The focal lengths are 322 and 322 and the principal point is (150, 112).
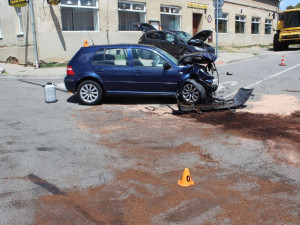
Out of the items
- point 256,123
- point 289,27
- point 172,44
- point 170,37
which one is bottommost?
point 256,123

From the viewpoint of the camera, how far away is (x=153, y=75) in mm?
8508

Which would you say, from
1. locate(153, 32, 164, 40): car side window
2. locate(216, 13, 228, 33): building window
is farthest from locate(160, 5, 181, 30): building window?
locate(216, 13, 228, 33): building window

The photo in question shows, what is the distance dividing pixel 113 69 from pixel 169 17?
16.1 meters

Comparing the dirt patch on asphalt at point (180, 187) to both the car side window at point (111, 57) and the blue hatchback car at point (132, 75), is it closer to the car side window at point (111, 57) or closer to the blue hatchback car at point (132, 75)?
the blue hatchback car at point (132, 75)

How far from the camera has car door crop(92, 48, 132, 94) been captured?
8633mm

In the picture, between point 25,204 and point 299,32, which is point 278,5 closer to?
point 299,32

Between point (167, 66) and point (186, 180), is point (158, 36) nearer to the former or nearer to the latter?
point (167, 66)

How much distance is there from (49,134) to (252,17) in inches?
1277

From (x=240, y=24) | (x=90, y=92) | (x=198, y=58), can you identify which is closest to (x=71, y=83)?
(x=90, y=92)

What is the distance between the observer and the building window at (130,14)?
19.9 metres

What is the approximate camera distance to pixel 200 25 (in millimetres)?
26766

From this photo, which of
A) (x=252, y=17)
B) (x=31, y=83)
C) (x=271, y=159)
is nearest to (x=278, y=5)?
(x=252, y=17)

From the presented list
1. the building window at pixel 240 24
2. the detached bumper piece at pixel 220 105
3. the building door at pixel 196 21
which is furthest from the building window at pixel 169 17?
the detached bumper piece at pixel 220 105

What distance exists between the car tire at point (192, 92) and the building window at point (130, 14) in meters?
12.8
